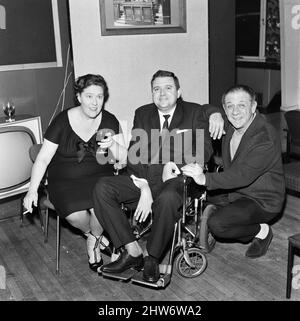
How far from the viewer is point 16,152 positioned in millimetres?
3396

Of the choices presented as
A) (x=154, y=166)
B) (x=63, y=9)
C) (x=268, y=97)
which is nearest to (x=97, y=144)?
(x=154, y=166)

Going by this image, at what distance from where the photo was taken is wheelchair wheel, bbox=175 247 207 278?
2.66 meters

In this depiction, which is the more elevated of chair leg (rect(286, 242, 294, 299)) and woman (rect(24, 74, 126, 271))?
woman (rect(24, 74, 126, 271))

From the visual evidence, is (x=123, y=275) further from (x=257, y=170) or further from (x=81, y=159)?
(x=257, y=170)

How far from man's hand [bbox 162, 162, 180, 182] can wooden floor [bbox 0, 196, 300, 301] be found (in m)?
0.62

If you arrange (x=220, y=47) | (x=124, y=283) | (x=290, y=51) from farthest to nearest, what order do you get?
(x=290, y=51) < (x=220, y=47) < (x=124, y=283)

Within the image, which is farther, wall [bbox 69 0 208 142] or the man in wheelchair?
wall [bbox 69 0 208 142]

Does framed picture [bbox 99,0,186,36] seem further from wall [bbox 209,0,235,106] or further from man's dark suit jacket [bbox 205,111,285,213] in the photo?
man's dark suit jacket [bbox 205,111,285,213]

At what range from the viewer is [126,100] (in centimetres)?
371

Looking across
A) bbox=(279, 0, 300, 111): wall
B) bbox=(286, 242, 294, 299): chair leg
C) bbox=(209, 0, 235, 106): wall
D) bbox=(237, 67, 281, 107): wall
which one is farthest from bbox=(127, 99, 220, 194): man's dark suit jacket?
bbox=(237, 67, 281, 107): wall

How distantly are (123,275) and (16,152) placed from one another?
143 centimetres

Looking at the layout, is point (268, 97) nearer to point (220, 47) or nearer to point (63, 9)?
point (220, 47)

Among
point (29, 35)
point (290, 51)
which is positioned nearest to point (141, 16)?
point (29, 35)

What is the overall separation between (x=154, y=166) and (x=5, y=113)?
4.93 ft
